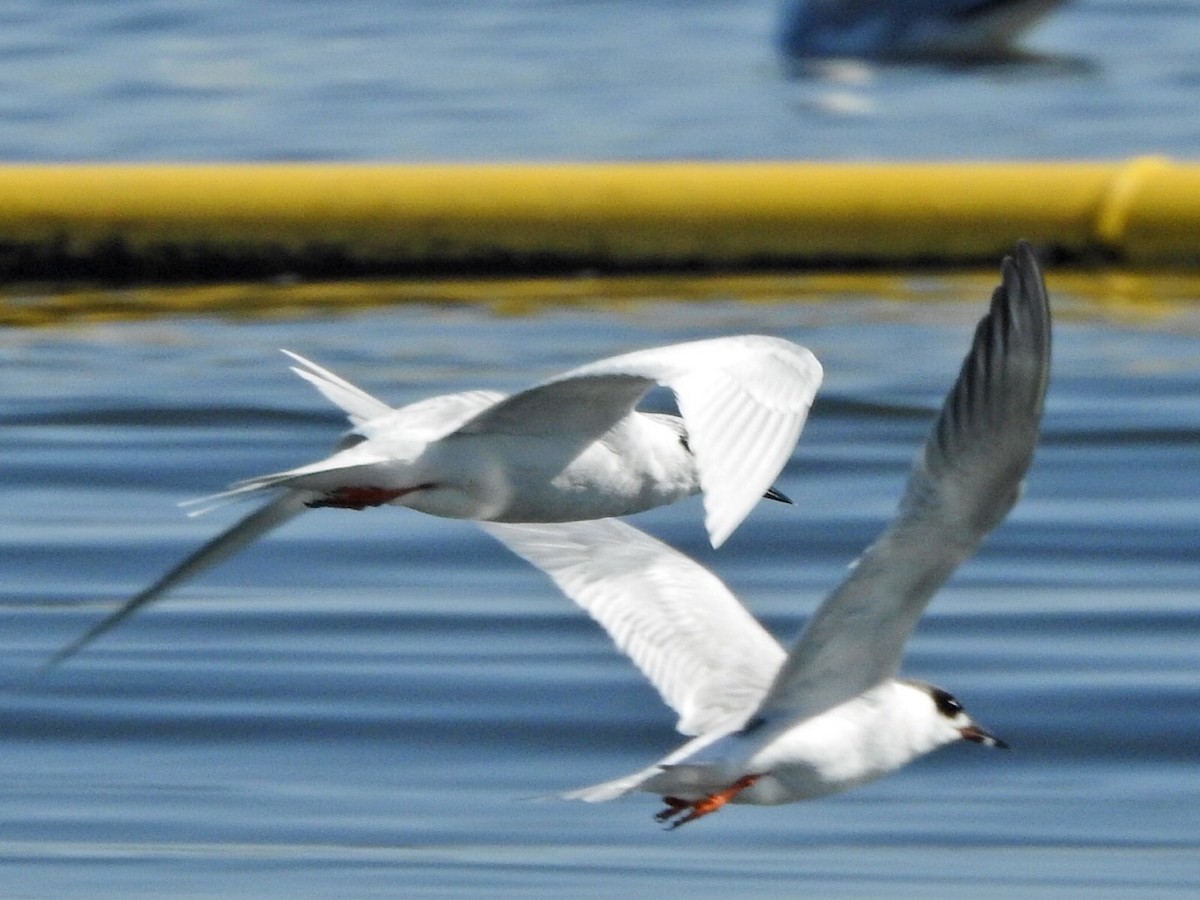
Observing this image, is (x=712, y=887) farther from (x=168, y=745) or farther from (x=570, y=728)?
(x=168, y=745)

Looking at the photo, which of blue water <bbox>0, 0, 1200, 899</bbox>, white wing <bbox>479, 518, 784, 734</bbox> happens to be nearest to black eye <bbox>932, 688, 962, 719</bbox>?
white wing <bbox>479, 518, 784, 734</bbox>

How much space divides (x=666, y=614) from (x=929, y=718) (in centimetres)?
62

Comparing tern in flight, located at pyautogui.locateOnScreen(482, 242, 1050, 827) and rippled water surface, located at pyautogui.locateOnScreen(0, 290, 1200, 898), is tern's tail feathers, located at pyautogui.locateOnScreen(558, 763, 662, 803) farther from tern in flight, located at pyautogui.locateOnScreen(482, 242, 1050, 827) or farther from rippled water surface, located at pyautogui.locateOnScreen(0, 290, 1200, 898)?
rippled water surface, located at pyautogui.locateOnScreen(0, 290, 1200, 898)

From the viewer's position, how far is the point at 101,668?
658 cm

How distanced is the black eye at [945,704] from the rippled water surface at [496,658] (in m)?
0.44

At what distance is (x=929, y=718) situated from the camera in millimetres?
4789

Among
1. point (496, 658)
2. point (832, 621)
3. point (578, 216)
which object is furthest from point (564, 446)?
point (578, 216)

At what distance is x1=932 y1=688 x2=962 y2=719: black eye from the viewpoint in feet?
15.9

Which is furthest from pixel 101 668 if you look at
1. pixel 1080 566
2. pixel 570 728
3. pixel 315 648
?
pixel 1080 566

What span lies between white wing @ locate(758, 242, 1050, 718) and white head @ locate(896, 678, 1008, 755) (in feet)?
1.00

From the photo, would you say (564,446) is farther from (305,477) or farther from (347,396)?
(305,477)

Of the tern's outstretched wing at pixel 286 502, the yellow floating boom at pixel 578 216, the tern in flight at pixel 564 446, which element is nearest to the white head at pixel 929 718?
the tern in flight at pixel 564 446

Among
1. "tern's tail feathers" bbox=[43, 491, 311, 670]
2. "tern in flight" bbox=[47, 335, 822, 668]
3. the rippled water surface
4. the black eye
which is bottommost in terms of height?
the rippled water surface

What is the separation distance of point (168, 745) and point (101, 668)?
25.7 inches
